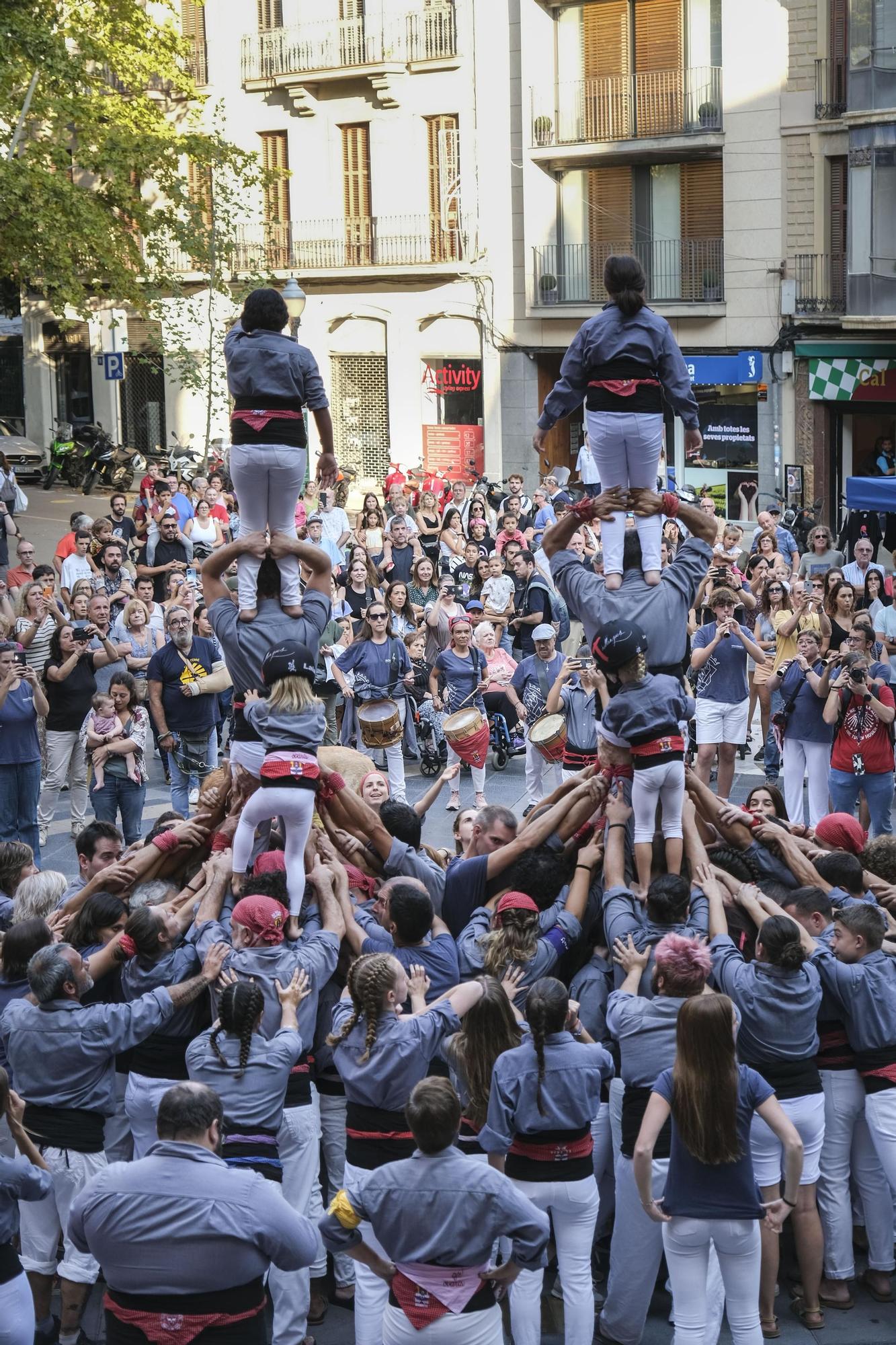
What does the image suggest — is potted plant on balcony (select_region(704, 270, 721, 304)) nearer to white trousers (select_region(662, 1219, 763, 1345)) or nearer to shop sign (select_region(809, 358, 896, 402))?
shop sign (select_region(809, 358, 896, 402))

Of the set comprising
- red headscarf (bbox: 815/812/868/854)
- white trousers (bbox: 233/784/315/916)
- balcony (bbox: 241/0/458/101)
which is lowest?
→ red headscarf (bbox: 815/812/868/854)

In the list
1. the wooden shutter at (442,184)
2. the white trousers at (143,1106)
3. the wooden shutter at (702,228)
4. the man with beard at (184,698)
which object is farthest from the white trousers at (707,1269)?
the wooden shutter at (442,184)

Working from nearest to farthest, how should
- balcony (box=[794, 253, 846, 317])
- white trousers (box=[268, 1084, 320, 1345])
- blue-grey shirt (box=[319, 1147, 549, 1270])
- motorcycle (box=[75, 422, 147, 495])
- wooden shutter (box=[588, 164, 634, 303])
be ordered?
blue-grey shirt (box=[319, 1147, 549, 1270]) → white trousers (box=[268, 1084, 320, 1345]) → balcony (box=[794, 253, 846, 317]) → wooden shutter (box=[588, 164, 634, 303]) → motorcycle (box=[75, 422, 147, 495])

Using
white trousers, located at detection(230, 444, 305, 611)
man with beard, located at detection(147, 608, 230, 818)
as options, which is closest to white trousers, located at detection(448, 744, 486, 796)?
man with beard, located at detection(147, 608, 230, 818)

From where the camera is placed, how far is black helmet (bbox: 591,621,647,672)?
7.40 meters

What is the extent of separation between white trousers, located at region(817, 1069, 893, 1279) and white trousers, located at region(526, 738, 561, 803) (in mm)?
6385

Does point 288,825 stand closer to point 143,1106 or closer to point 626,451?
point 143,1106

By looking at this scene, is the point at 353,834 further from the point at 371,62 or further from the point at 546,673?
the point at 371,62

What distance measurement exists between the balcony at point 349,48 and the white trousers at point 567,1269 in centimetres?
3096

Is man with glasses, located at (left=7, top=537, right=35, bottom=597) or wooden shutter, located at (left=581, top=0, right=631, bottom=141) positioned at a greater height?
wooden shutter, located at (left=581, top=0, right=631, bottom=141)

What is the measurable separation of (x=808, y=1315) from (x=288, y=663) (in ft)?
12.0

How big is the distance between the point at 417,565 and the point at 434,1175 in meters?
12.6

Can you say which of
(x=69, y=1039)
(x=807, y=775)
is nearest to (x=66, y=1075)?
(x=69, y=1039)

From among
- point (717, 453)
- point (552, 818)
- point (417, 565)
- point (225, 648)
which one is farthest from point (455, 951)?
point (717, 453)
